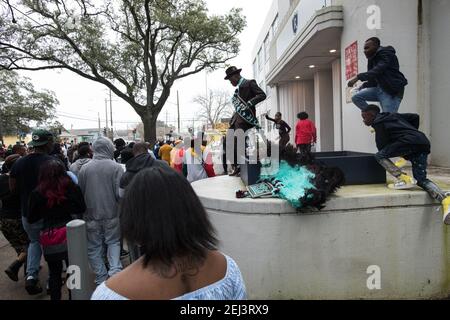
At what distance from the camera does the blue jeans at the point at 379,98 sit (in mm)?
4773

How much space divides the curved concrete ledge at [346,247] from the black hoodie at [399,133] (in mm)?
547

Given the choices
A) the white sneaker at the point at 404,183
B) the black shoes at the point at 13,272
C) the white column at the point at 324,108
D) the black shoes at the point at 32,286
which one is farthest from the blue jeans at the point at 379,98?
the white column at the point at 324,108

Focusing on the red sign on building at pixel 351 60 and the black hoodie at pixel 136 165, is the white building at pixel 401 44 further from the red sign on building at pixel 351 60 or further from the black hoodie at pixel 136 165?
the black hoodie at pixel 136 165

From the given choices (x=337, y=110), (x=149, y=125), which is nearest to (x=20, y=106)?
(x=149, y=125)

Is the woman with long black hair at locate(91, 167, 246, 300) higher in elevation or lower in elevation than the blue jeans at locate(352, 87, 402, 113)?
lower

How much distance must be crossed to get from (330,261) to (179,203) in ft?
9.65

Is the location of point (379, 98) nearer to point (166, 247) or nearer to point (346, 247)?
point (346, 247)

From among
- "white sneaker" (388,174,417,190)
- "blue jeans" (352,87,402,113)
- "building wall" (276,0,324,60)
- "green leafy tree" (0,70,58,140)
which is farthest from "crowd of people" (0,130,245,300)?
"green leafy tree" (0,70,58,140)

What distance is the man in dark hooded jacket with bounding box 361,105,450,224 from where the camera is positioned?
392 cm

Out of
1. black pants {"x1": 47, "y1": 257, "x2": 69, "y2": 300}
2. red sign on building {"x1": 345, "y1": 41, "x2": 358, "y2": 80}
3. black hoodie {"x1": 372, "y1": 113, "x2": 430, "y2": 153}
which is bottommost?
black pants {"x1": 47, "y1": 257, "x2": 69, "y2": 300}

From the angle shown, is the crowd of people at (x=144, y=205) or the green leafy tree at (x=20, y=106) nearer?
the crowd of people at (x=144, y=205)

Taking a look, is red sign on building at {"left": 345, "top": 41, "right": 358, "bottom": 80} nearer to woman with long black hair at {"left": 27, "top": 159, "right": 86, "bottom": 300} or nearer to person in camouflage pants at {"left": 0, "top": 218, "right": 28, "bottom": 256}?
woman with long black hair at {"left": 27, "top": 159, "right": 86, "bottom": 300}

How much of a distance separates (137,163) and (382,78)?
3390 millimetres

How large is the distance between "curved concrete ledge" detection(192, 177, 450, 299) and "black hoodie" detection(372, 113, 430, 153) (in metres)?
0.55
